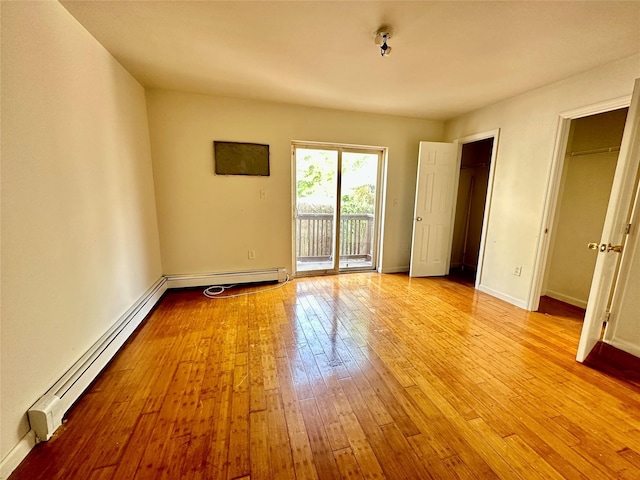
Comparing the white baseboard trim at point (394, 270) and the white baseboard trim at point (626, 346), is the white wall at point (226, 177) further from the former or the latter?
the white baseboard trim at point (626, 346)

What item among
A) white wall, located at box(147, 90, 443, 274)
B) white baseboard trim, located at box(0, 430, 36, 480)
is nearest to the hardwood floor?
white baseboard trim, located at box(0, 430, 36, 480)

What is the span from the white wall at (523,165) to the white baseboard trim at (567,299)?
0.73 metres

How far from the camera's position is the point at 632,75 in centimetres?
214

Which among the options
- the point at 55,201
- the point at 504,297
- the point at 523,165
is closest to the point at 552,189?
the point at 523,165

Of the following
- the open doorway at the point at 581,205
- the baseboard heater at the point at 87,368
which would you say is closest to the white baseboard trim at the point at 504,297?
the open doorway at the point at 581,205

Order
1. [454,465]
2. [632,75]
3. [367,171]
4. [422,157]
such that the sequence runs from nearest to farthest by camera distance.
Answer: [454,465] < [632,75] < [422,157] < [367,171]

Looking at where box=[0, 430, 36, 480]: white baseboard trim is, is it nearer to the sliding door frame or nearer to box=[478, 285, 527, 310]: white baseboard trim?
the sliding door frame

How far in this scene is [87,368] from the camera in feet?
→ 5.45

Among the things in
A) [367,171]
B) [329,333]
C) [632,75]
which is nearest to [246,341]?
[329,333]

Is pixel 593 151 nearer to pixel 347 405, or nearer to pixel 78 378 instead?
pixel 347 405

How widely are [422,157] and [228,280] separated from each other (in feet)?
10.7

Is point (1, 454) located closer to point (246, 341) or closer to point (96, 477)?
point (96, 477)

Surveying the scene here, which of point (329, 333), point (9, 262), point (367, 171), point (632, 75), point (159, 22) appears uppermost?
point (159, 22)

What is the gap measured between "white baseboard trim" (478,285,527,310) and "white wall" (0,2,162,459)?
4.07m
